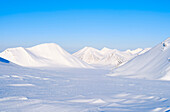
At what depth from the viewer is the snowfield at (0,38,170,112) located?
30.5 ft

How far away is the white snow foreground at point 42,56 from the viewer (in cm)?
8656

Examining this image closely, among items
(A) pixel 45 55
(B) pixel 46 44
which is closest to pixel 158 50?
(A) pixel 45 55

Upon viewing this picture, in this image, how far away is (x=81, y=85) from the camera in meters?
19.5

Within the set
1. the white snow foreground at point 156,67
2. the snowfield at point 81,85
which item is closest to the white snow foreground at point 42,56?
the snowfield at point 81,85

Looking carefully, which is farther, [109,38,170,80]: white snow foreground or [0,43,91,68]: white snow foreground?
[0,43,91,68]: white snow foreground

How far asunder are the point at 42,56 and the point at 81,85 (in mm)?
84283

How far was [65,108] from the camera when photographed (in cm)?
870

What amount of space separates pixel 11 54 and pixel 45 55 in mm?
18437

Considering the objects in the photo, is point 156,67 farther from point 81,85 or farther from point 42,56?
point 42,56

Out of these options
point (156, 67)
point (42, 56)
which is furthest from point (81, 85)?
point (42, 56)

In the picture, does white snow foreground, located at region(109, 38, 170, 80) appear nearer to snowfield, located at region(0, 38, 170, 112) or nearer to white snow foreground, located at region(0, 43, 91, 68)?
snowfield, located at region(0, 38, 170, 112)

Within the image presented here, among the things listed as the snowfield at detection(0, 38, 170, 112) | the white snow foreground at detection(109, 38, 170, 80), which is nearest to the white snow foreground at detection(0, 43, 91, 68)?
the snowfield at detection(0, 38, 170, 112)

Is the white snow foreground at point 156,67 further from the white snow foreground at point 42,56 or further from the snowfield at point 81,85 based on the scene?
the white snow foreground at point 42,56

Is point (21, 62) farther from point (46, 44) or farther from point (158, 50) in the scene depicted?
point (158, 50)
